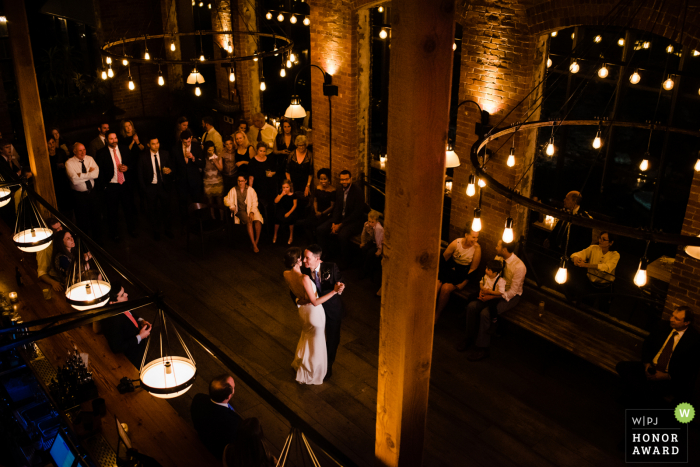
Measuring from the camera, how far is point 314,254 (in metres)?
5.77

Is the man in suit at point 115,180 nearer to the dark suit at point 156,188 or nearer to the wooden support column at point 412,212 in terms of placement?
the dark suit at point 156,188

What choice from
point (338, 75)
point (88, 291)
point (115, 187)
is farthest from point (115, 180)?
point (88, 291)

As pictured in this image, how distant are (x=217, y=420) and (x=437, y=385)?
2.58 m

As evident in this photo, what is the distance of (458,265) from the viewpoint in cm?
743

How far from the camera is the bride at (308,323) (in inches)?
228

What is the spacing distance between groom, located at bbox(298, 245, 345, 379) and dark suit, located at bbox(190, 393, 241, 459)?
5.13 feet

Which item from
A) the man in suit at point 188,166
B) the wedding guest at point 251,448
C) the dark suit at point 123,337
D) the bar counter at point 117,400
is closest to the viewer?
the wedding guest at point 251,448

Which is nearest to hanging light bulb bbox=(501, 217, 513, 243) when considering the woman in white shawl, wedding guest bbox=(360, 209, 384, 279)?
wedding guest bbox=(360, 209, 384, 279)

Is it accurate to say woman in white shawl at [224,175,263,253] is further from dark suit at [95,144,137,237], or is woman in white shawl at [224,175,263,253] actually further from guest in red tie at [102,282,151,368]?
guest in red tie at [102,282,151,368]

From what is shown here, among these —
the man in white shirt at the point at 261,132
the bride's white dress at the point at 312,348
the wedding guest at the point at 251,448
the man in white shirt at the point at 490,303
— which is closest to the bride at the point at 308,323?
the bride's white dress at the point at 312,348

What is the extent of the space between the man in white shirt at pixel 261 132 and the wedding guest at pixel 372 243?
3012 mm

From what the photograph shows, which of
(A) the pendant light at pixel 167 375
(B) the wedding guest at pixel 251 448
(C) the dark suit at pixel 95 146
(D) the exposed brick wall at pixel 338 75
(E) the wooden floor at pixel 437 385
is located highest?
(D) the exposed brick wall at pixel 338 75

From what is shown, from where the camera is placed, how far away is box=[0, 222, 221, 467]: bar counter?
445 centimetres

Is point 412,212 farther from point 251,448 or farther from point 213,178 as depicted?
point 213,178
